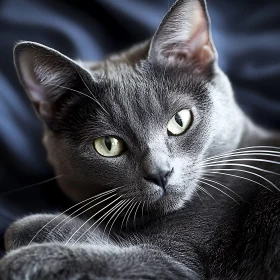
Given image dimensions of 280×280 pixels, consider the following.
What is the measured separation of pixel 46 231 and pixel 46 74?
1.35 feet

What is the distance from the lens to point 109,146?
128 centimetres

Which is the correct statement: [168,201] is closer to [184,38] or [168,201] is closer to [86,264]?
[86,264]

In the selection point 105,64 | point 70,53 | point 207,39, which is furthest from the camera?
point 70,53

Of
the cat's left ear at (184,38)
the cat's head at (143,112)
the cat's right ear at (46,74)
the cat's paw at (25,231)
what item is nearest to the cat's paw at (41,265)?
the cat's paw at (25,231)

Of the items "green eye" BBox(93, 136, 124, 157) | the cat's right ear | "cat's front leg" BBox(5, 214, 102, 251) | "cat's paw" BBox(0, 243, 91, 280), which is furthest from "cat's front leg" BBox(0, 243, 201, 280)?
the cat's right ear

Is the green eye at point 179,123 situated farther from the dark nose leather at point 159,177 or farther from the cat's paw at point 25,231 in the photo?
the cat's paw at point 25,231

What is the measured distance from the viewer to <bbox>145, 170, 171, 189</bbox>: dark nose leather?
117 centimetres

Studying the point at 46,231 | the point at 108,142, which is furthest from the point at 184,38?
the point at 46,231

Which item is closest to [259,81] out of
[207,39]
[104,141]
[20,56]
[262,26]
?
[262,26]

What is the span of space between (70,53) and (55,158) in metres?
0.57

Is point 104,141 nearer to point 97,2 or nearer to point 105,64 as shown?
point 105,64

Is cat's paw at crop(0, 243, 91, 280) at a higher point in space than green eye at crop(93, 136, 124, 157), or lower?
lower

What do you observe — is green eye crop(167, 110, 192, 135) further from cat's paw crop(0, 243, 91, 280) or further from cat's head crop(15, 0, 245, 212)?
cat's paw crop(0, 243, 91, 280)

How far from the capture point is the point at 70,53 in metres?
A: 1.87
